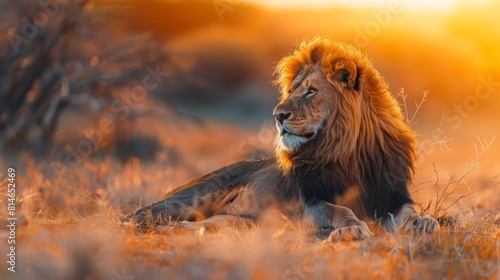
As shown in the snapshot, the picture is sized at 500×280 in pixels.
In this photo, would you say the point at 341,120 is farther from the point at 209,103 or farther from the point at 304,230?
the point at 209,103

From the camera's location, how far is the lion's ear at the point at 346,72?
7.23 m

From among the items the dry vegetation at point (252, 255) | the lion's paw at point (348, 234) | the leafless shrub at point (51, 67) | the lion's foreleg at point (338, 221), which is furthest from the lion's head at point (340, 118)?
the leafless shrub at point (51, 67)

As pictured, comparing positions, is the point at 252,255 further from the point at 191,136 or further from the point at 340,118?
the point at 191,136

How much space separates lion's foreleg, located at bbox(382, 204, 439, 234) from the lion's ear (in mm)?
1087

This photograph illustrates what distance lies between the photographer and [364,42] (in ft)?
33.0

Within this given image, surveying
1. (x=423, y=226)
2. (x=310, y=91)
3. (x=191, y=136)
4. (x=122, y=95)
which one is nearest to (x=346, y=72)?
(x=310, y=91)

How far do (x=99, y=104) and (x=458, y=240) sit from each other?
13.5m

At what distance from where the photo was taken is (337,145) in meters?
7.17

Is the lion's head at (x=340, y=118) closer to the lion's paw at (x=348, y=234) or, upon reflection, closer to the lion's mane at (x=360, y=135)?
the lion's mane at (x=360, y=135)

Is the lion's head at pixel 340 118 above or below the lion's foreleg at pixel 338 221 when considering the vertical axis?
above

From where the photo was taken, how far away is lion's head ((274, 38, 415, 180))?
7.09 metres

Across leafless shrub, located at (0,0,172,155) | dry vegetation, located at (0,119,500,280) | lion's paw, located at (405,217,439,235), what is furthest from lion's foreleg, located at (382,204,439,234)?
leafless shrub, located at (0,0,172,155)

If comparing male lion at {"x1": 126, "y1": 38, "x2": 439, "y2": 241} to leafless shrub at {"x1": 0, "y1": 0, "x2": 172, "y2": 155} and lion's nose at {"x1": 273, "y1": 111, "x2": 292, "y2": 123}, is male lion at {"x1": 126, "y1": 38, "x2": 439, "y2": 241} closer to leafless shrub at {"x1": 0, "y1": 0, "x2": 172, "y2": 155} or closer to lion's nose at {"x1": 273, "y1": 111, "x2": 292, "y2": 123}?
lion's nose at {"x1": 273, "y1": 111, "x2": 292, "y2": 123}

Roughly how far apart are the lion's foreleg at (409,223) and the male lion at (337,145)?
13 millimetres
